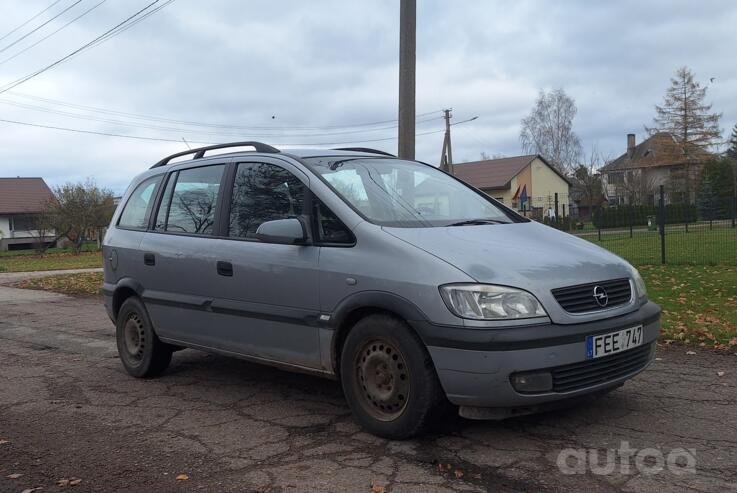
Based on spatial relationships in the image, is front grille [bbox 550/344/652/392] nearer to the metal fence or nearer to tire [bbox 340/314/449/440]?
tire [bbox 340/314/449/440]

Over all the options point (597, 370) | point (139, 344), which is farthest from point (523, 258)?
point (139, 344)

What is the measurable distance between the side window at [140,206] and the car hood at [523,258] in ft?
9.42

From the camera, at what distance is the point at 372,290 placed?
397 cm

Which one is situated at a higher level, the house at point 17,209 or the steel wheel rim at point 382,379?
the house at point 17,209

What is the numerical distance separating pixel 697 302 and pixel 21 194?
59.8 m

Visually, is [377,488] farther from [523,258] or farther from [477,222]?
[477,222]

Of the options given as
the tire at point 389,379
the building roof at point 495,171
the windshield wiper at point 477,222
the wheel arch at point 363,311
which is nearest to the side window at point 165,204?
the wheel arch at point 363,311

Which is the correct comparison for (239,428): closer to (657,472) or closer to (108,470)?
(108,470)

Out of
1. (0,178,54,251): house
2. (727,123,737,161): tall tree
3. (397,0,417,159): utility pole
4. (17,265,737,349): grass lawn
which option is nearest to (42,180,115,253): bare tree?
(0,178,54,251): house

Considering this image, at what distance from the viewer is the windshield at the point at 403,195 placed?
14.6ft

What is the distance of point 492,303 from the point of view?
3.63 meters

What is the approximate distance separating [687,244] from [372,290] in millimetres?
16781

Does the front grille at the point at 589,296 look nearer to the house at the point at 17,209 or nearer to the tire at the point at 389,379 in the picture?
the tire at the point at 389,379

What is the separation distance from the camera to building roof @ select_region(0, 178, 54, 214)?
55250 mm
